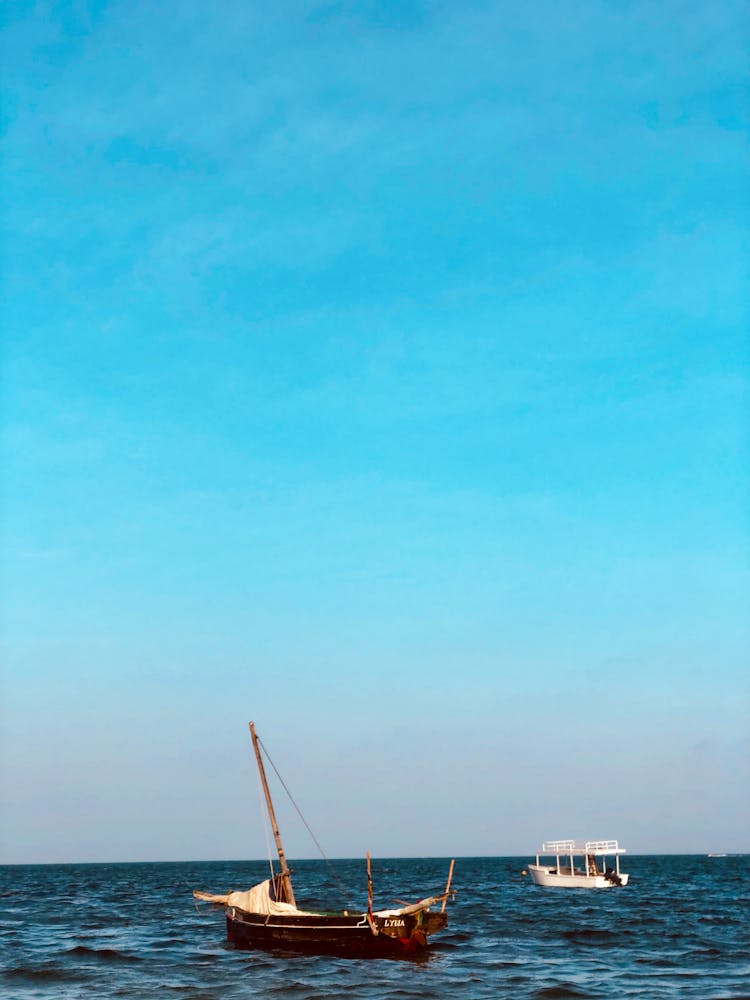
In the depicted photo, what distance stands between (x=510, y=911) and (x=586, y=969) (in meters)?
36.7

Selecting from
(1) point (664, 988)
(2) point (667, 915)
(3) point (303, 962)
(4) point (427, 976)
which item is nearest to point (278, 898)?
(3) point (303, 962)

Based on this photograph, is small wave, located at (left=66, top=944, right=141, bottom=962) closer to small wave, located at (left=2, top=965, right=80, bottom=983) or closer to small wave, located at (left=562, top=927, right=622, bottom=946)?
small wave, located at (left=2, top=965, right=80, bottom=983)

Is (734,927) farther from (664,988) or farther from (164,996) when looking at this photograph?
(164,996)

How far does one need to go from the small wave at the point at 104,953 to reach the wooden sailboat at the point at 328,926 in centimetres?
590

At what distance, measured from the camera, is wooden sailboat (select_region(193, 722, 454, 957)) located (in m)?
45.3

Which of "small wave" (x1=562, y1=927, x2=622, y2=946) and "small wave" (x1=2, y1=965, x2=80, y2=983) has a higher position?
"small wave" (x1=562, y1=927, x2=622, y2=946)

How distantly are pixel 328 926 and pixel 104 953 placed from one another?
15.3 metres

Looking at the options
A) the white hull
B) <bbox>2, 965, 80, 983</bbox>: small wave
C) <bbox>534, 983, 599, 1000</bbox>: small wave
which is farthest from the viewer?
the white hull

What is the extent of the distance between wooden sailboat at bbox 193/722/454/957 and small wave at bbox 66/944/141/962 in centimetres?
590

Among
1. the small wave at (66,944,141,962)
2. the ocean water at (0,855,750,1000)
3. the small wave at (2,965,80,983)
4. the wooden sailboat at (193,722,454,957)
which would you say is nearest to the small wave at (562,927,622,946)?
the ocean water at (0,855,750,1000)

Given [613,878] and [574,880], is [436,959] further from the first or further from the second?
[613,878]

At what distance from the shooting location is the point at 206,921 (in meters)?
71.8

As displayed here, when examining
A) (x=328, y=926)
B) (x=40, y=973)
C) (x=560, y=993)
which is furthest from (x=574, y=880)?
(x=40, y=973)

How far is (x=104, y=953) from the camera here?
53.3m
